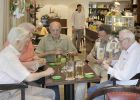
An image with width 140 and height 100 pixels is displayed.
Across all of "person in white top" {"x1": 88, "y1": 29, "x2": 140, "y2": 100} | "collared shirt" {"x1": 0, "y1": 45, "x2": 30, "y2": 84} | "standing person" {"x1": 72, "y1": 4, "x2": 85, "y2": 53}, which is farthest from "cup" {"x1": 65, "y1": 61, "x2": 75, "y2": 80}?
"standing person" {"x1": 72, "y1": 4, "x2": 85, "y2": 53}

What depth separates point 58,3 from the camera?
56.1ft

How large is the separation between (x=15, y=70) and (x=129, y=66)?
1.20 m

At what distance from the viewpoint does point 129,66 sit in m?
3.17

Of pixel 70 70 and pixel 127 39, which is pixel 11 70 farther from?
pixel 127 39

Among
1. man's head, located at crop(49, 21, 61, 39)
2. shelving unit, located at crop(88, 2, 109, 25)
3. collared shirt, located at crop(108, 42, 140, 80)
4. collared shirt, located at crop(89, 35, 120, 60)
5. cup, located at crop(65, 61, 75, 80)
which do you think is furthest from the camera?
shelving unit, located at crop(88, 2, 109, 25)

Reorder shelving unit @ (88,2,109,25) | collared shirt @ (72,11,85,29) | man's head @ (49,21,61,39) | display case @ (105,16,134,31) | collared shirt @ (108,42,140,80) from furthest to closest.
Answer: shelving unit @ (88,2,109,25)
collared shirt @ (72,11,85,29)
display case @ (105,16,134,31)
man's head @ (49,21,61,39)
collared shirt @ (108,42,140,80)

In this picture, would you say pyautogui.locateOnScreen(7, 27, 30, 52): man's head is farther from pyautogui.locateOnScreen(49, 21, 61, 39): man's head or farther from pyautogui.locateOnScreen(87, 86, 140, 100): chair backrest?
pyautogui.locateOnScreen(49, 21, 61, 39): man's head

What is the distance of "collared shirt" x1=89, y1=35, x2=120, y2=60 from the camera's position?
4.39 meters

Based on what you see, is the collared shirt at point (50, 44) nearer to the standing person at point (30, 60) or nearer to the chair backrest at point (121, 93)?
the standing person at point (30, 60)

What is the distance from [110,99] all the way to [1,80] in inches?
49.4

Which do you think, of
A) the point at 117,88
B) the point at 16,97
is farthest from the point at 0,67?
the point at 117,88

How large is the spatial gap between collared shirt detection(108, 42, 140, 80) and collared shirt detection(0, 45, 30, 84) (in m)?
1.00

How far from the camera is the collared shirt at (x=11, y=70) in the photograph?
9.46ft

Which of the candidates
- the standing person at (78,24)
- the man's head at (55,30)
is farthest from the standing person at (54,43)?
the standing person at (78,24)
